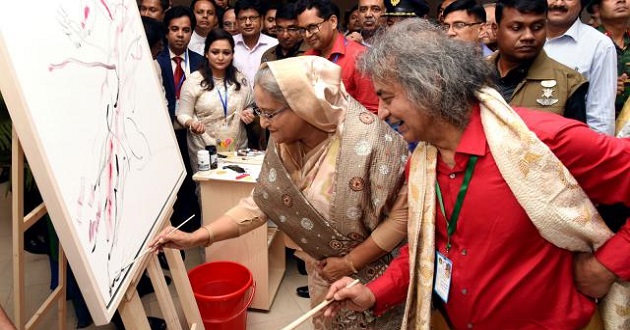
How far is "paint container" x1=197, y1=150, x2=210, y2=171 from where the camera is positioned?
2281mm

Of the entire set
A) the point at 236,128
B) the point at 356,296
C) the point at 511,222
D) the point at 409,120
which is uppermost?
the point at 409,120

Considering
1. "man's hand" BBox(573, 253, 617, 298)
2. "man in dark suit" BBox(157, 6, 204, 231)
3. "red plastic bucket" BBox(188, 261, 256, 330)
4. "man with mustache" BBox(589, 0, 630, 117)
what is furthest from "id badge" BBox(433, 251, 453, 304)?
"man in dark suit" BBox(157, 6, 204, 231)

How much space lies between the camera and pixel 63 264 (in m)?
1.46

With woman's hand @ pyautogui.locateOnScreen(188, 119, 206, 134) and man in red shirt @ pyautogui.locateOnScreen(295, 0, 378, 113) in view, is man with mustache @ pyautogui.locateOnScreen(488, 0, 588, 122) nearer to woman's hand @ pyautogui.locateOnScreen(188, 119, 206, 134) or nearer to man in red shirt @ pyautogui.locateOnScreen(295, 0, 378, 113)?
man in red shirt @ pyautogui.locateOnScreen(295, 0, 378, 113)

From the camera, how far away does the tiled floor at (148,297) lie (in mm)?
2295

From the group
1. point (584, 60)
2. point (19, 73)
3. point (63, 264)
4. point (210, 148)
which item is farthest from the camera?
point (210, 148)

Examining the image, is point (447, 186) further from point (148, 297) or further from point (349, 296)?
point (148, 297)

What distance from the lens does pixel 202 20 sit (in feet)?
11.4

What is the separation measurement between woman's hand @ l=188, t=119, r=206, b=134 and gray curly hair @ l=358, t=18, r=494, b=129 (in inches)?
70.5

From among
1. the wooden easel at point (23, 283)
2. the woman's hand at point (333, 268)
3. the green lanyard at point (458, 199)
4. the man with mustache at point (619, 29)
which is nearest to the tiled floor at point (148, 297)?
the wooden easel at point (23, 283)

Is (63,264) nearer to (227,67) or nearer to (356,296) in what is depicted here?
(356,296)

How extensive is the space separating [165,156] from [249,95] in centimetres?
139

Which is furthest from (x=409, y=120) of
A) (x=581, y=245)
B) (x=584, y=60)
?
(x=584, y=60)

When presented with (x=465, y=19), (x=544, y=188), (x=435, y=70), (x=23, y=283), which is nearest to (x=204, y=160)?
(x=23, y=283)
